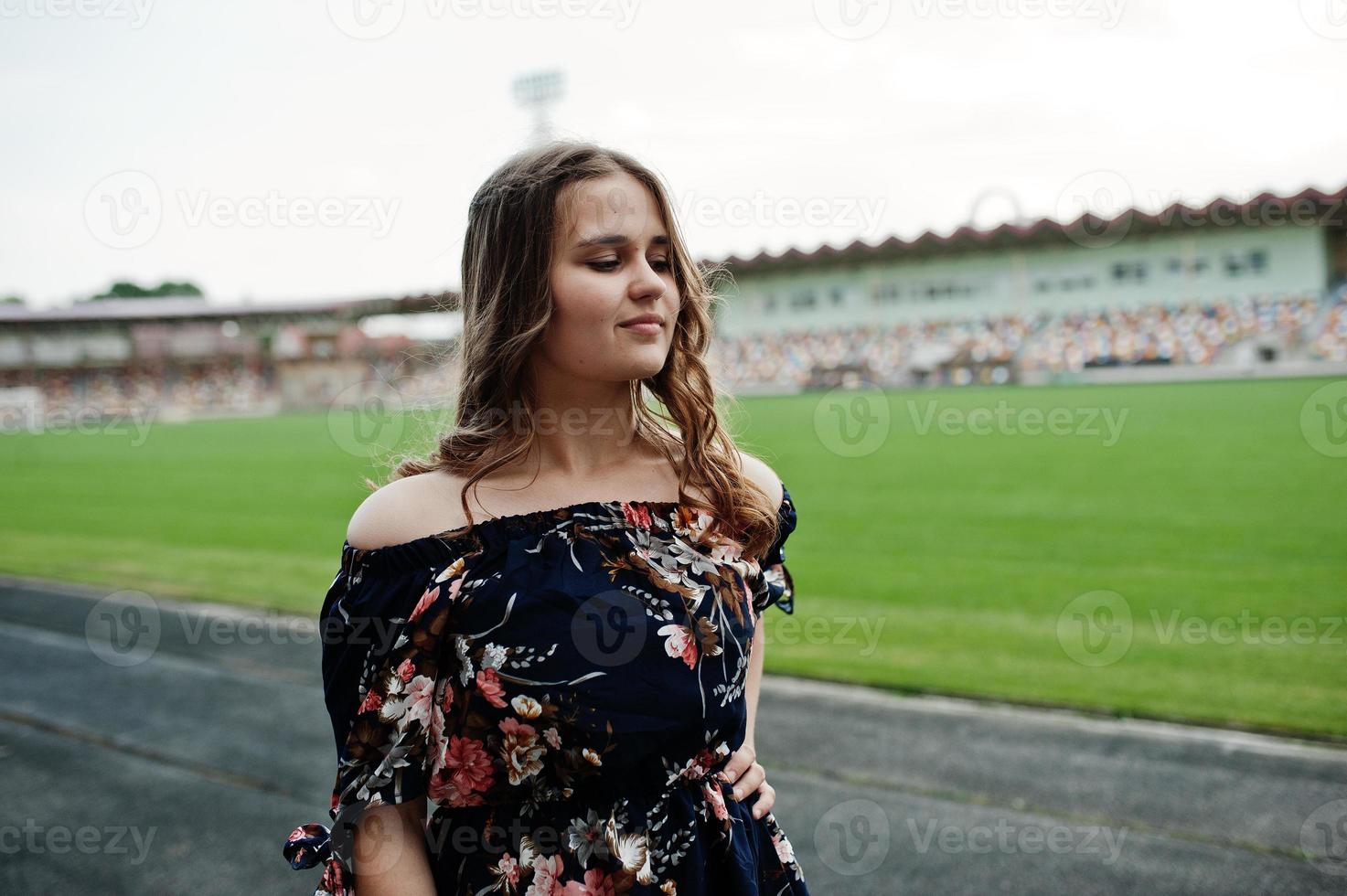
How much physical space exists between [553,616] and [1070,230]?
44943 millimetres

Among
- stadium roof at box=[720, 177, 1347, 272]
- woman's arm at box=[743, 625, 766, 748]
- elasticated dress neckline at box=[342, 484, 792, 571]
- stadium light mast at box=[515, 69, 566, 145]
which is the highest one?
stadium light mast at box=[515, 69, 566, 145]

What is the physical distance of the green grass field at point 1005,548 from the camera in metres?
5.50

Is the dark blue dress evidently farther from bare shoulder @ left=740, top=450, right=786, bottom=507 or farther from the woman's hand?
bare shoulder @ left=740, top=450, right=786, bottom=507

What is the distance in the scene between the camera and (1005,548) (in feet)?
29.9

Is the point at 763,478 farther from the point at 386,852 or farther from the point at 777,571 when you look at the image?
the point at 386,852

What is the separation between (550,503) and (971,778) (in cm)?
306

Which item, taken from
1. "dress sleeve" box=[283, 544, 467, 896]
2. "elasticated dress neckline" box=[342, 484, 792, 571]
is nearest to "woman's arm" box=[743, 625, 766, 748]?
"elasticated dress neckline" box=[342, 484, 792, 571]

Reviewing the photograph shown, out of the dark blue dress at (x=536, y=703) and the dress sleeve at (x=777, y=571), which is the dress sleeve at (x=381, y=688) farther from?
the dress sleeve at (x=777, y=571)

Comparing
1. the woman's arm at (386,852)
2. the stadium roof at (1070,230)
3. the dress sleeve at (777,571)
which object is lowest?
the woman's arm at (386,852)

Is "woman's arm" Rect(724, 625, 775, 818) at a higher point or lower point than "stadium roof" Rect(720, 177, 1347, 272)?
lower

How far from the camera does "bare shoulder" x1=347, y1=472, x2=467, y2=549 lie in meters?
1.50

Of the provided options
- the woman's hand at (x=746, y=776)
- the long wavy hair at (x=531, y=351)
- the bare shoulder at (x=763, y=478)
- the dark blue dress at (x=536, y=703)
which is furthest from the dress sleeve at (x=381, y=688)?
the bare shoulder at (x=763, y=478)

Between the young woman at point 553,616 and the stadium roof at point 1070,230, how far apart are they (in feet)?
98.4

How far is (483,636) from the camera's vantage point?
1.42m
